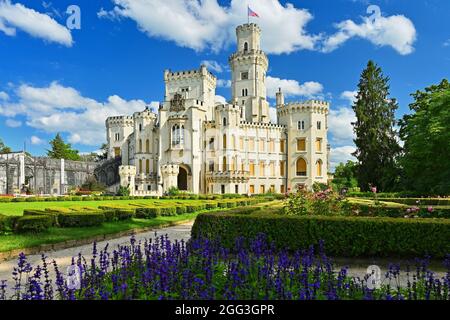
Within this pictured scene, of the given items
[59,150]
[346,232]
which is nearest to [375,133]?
[346,232]

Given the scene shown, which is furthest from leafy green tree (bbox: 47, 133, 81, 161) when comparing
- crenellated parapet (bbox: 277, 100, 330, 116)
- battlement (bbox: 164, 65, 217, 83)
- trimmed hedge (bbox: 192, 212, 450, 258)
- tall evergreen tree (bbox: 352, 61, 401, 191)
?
trimmed hedge (bbox: 192, 212, 450, 258)

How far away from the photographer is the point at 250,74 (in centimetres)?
6162

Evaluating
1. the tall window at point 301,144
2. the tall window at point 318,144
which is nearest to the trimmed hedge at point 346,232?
the tall window at point 301,144

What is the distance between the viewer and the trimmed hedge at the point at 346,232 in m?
8.94

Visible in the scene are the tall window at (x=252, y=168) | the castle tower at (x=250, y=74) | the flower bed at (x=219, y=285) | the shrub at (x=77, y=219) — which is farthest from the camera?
the castle tower at (x=250, y=74)

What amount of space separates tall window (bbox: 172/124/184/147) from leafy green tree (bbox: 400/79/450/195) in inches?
1209

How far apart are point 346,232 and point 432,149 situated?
24414 millimetres

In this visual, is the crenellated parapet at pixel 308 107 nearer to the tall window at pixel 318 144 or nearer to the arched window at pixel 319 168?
the tall window at pixel 318 144

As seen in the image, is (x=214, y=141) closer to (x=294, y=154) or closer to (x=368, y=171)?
(x=294, y=154)

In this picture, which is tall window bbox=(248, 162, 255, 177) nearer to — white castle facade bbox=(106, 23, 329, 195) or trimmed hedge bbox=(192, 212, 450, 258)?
white castle facade bbox=(106, 23, 329, 195)

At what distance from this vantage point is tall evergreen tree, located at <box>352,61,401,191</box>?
43531 mm

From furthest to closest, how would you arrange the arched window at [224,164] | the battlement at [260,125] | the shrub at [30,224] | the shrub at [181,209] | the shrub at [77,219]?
the battlement at [260,125] → the arched window at [224,164] → the shrub at [181,209] → the shrub at [77,219] → the shrub at [30,224]

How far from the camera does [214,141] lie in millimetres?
54344
